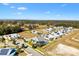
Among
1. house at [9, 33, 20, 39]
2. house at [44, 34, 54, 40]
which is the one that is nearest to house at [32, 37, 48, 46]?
house at [44, 34, 54, 40]

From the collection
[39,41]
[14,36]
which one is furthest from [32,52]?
[14,36]

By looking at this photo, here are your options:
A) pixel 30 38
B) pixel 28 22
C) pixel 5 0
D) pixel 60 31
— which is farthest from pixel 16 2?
pixel 60 31

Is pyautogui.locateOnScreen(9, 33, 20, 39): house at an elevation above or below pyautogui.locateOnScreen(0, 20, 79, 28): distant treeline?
below

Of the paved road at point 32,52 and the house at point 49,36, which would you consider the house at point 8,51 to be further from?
the house at point 49,36

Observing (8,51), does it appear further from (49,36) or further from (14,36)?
(49,36)

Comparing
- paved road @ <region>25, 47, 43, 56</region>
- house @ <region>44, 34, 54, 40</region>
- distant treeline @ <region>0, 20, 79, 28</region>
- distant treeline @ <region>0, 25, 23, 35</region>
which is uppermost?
distant treeline @ <region>0, 20, 79, 28</region>

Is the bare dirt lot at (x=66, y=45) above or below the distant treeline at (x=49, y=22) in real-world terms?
below

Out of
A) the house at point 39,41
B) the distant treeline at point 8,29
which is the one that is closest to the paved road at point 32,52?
the house at point 39,41

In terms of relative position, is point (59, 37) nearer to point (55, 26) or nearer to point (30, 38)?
point (55, 26)

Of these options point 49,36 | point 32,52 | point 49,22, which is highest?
point 49,22

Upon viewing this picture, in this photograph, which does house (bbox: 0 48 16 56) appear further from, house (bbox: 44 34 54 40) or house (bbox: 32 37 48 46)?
house (bbox: 44 34 54 40)

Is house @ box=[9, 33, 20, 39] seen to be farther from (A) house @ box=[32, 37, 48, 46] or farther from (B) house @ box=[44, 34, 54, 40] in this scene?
(B) house @ box=[44, 34, 54, 40]

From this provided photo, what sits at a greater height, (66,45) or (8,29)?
(8,29)
